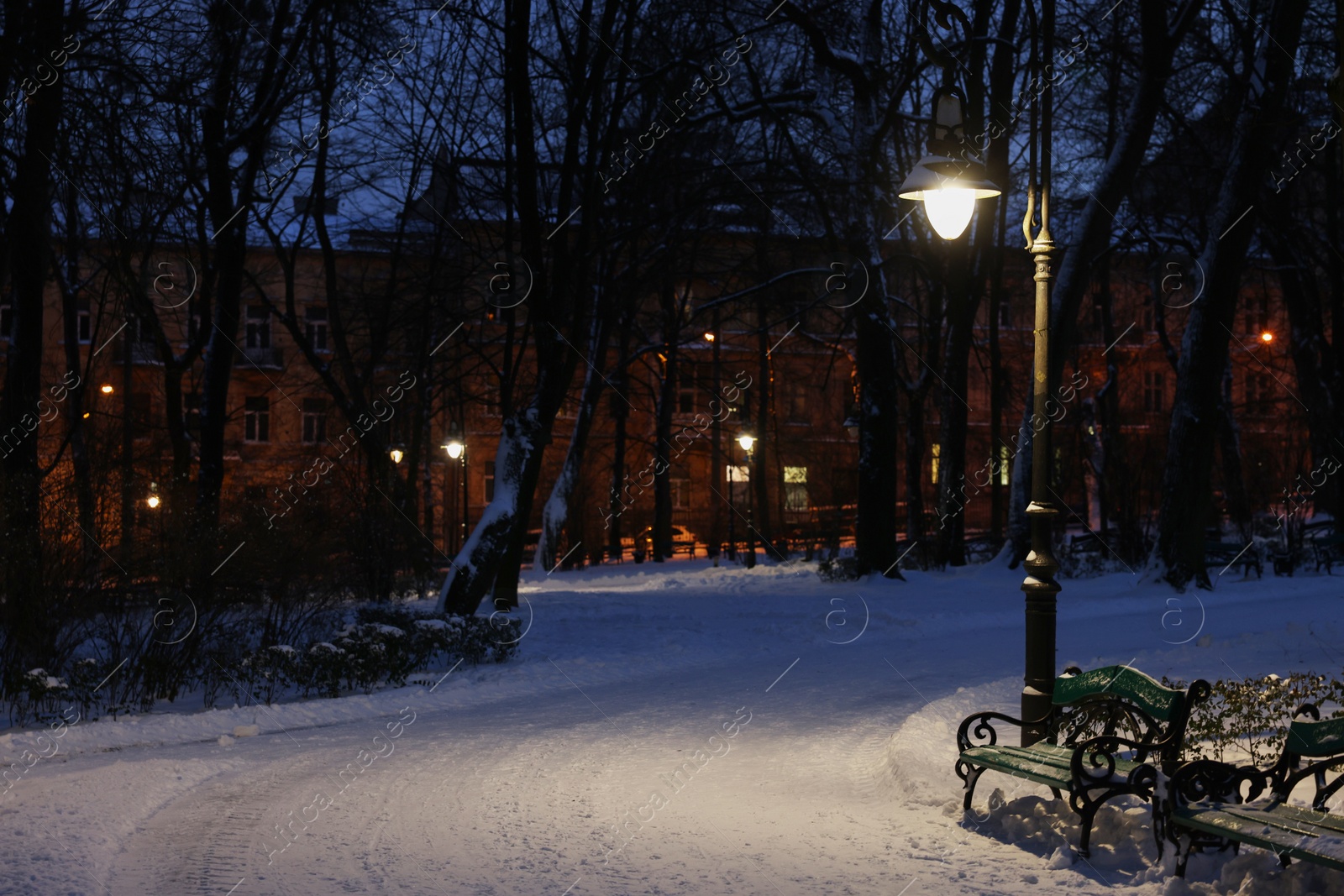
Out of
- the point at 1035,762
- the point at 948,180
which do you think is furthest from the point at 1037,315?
the point at 1035,762

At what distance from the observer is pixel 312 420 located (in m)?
56.2

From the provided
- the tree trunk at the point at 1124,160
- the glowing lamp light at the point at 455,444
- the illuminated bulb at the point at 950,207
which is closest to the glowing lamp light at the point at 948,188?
the illuminated bulb at the point at 950,207

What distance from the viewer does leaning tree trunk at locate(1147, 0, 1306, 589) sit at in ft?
71.6

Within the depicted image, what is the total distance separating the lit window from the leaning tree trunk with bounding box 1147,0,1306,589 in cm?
3073

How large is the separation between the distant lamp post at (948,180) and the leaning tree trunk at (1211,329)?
15.0 meters

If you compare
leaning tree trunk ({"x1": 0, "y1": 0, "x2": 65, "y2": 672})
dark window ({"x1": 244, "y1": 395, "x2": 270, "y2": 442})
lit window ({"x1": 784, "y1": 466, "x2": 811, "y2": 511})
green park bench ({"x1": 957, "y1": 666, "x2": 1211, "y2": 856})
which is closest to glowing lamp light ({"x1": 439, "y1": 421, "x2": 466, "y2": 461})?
leaning tree trunk ({"x1": 0, "y1": 0, "x2": 65, "y2": 672})

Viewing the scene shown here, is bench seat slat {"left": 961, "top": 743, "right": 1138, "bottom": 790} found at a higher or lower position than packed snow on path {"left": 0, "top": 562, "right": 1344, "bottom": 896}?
higher

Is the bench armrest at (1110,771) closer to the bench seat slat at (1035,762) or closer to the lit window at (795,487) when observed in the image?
the bench seat slat at (1035,762)

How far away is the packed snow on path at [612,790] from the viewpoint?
627cm

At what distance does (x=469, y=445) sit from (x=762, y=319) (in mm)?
22952

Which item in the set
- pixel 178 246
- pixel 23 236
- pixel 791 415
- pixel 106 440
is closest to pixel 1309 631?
pixel 106 440

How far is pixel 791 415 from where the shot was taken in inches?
2185

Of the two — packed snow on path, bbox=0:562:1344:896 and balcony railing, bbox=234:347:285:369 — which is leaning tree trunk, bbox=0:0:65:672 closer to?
packed snow on path, bbox=0:562:1344:896

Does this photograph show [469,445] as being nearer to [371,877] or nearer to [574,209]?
[574,209]
